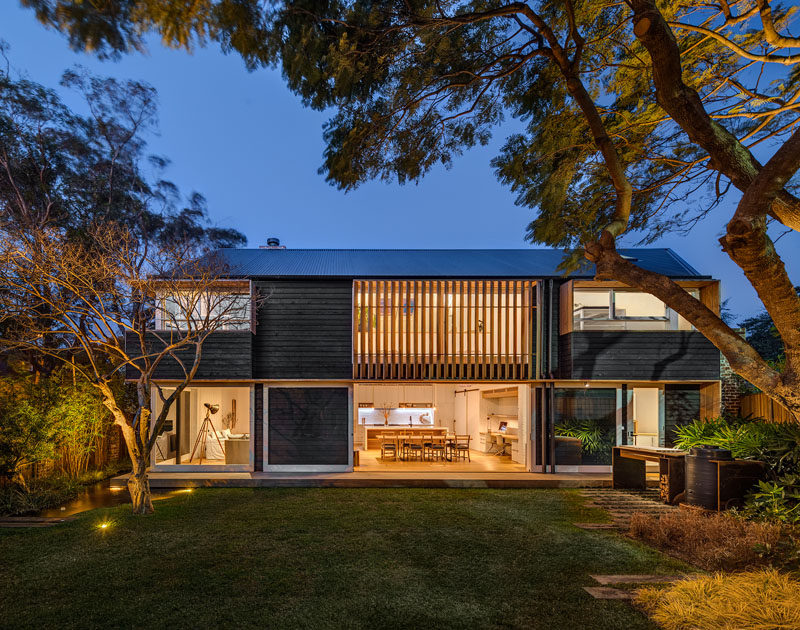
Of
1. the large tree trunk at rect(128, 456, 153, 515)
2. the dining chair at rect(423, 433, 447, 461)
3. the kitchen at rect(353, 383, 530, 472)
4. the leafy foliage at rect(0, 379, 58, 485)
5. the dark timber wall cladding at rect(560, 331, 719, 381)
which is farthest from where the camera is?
the dining chair at rect(423, 433, 447, 461)

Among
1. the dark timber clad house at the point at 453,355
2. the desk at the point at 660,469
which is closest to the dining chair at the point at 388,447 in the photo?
the dark timber clad house at the point at 453,355

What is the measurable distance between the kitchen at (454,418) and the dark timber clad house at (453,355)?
3.55ft

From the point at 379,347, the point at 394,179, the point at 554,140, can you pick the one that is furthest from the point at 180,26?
the point at 379,347

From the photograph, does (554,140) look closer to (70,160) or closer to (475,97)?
(475,97)

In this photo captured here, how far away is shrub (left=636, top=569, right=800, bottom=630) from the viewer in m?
3.48

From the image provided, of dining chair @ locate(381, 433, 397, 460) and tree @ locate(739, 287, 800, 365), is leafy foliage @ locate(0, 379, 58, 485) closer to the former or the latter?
dining chair @ locate(381, 433, 397, 460)

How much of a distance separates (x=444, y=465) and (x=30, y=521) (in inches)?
322

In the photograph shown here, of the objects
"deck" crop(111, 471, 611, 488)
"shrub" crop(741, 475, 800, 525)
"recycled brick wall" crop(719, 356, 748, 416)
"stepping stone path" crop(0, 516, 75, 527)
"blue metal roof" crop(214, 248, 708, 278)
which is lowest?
"deck" crop(111, 471, 611, 488)

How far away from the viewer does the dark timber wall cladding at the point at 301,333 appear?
1077 cm

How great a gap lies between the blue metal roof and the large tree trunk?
4619 mm

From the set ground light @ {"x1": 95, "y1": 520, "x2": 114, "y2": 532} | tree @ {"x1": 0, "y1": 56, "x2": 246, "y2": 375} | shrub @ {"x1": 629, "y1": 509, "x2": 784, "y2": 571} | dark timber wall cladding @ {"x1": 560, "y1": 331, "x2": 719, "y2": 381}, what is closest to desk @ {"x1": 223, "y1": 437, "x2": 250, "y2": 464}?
ground light @ {"x1": 95, "y1": 520, "x2": 114, "y2": 532}

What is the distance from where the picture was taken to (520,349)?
10.9 meters

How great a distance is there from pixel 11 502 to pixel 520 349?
990 centimetres

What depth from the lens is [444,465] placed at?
1191 cm
